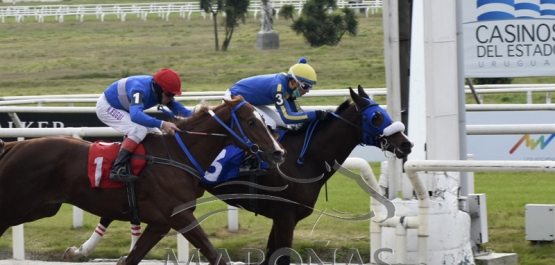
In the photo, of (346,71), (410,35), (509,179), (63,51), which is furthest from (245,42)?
(410,35)

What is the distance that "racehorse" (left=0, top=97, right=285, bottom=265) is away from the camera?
5449mm

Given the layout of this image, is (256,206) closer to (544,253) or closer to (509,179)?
(544,253)

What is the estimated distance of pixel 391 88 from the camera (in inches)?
235

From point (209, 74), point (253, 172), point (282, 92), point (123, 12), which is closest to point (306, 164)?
point (253, 172)

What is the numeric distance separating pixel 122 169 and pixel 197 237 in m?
0.66

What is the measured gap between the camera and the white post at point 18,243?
6559 mm

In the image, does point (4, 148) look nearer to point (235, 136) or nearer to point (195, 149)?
point (195, 149)

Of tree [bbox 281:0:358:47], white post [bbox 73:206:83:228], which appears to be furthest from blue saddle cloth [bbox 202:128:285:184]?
tree [bbox 281:0:358:47]

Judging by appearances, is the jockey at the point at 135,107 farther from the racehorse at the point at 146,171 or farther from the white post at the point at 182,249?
the white post at the point at 182,249

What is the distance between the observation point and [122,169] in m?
5.48

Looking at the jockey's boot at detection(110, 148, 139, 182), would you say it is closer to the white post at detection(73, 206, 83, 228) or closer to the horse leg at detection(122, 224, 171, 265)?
the horse leg at detection(122, 224, 171, 265)

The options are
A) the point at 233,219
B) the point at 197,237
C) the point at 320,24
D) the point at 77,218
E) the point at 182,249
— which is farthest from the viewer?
the point at 320,24

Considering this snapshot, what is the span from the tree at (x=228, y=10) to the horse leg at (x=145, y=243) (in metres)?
25.3

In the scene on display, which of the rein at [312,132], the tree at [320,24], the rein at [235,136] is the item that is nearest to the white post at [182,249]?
the rein at [235,136]
